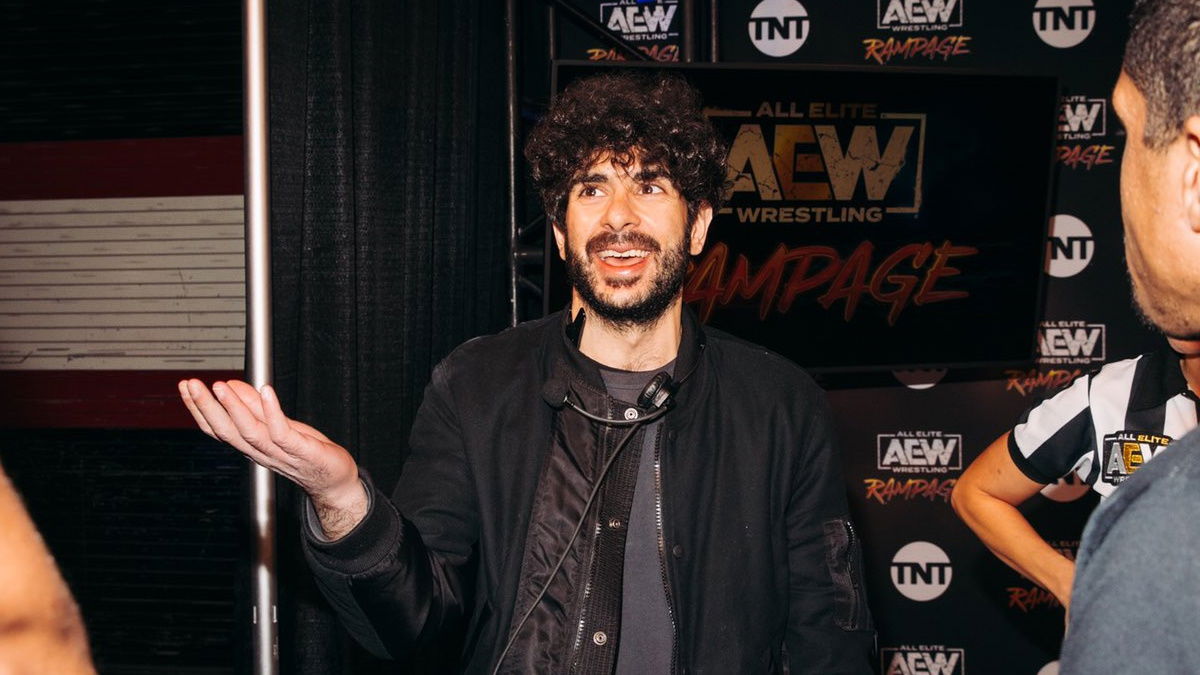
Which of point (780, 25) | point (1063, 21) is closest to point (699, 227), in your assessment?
point (780, 25)

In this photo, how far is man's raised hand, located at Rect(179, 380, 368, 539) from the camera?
1326 millimetres

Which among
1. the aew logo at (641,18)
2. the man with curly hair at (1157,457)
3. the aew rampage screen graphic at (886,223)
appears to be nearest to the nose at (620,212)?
the man with curly hair at (1157,457)

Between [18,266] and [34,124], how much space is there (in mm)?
684

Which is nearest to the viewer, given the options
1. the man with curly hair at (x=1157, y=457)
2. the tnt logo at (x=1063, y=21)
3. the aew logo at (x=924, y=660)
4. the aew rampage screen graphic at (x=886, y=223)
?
the man with curly hair at (x=1157, y=457)

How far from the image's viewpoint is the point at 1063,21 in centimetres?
386

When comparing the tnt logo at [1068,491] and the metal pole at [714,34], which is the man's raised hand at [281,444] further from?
the tnt logo at [1068,491]

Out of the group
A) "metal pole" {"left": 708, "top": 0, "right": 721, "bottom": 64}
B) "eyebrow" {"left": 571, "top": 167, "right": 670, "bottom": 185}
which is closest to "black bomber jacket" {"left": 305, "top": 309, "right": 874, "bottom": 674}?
"eyebrow" {"left": 571, "top": 167, "right": 670, "bottom": 185}

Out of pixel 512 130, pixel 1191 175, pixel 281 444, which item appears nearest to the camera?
pixel 1191 175

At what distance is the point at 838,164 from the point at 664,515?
2144 mm

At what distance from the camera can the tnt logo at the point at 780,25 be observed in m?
3.96

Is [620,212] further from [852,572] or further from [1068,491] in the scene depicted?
[1068,491]

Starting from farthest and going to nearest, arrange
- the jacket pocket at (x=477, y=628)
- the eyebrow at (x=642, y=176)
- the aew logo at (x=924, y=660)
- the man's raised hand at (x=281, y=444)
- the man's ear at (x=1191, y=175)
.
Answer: the aew logo at (x=924, y=660) < the eyebrow at (x=642, y=176) < the jacket pocket at (x=477, y=628) < the man's raised hand at (x=281, y=444) < the man's ear at (x=1191, y=175)

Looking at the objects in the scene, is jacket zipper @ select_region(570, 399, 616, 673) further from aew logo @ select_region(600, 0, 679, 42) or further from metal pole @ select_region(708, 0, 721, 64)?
aew logo @ select_region(600, 0, 679, 42)

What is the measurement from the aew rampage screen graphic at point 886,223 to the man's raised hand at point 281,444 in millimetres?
2117
